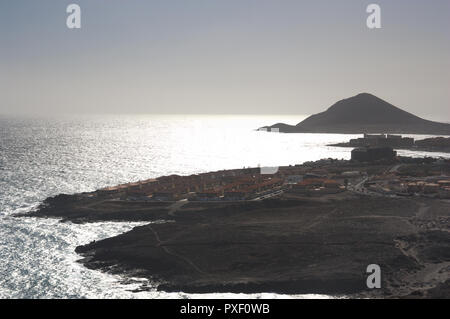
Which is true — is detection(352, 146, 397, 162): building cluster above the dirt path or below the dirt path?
above

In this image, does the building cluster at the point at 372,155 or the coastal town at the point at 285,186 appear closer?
the coastal town at the point at 285,186

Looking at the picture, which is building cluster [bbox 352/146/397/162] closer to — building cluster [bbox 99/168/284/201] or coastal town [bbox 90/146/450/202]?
coastal town [bbox 90/146/450/202]

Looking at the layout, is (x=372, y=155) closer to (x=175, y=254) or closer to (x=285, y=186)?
(x=285, y=186)

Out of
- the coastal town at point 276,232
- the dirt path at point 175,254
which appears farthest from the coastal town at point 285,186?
the dirt path at point 175,254

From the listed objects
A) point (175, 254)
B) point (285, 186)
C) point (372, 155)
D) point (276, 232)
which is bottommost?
point (175, 254)

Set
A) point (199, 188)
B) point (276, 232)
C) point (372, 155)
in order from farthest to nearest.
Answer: point (372, 155), point (199, 188), point (276, 232)

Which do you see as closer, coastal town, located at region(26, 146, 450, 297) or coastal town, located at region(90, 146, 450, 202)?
coastal town, located at region(26, 146, 450, 297)

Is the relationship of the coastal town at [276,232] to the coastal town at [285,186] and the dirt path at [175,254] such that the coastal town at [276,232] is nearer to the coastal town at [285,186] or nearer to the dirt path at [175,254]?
the dirt path at [175,254]

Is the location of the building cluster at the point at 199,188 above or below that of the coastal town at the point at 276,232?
above

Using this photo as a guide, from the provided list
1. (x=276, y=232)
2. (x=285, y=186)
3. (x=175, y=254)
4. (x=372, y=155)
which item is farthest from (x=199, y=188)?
(x=372, y=155)

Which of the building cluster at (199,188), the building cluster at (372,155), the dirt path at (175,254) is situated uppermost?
the building cluster at (372,155)

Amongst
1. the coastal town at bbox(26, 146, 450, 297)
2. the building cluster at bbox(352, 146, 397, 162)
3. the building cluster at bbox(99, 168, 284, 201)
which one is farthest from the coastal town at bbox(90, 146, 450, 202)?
the building cluster at bbox(352, 146, 397, 162)
